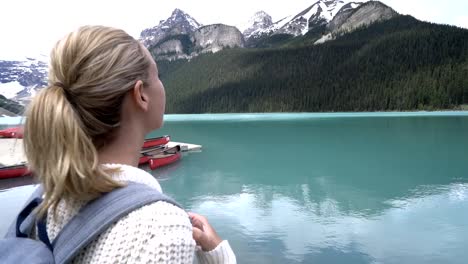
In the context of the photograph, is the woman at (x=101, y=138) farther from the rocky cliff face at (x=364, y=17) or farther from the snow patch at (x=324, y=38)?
the rocky cliff face at (x=364, y=17)

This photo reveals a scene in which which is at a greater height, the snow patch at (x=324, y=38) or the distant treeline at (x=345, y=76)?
the snow patch at (x=324, y=38)

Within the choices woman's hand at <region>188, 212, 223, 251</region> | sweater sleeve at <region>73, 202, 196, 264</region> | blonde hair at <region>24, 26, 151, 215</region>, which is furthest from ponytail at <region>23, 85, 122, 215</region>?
woman's hand at <region>188, 212, 223, 251</region>

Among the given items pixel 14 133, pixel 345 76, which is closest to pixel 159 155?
pixel 14 133

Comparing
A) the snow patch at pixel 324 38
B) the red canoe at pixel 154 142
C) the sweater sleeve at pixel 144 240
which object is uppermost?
the snow patch at pixel 324 38

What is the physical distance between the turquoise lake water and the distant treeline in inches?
3397

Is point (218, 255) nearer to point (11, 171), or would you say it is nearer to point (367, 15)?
point (11, 171)

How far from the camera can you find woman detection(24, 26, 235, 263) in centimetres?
80

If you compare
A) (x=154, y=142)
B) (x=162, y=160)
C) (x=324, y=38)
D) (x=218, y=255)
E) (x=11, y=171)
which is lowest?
(x=162, y=160)

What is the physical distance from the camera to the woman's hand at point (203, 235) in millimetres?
1157

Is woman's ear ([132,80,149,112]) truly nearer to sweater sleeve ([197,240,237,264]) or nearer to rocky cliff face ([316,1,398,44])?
sweater sleeve ([197,240,237,264])

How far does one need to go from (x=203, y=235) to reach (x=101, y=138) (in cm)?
42

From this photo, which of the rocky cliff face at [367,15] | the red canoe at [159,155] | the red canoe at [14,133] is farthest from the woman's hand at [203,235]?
the rocky cliff face at [367,15]

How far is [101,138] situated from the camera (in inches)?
39.5

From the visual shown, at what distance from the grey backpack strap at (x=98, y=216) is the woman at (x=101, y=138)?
0.02 m
